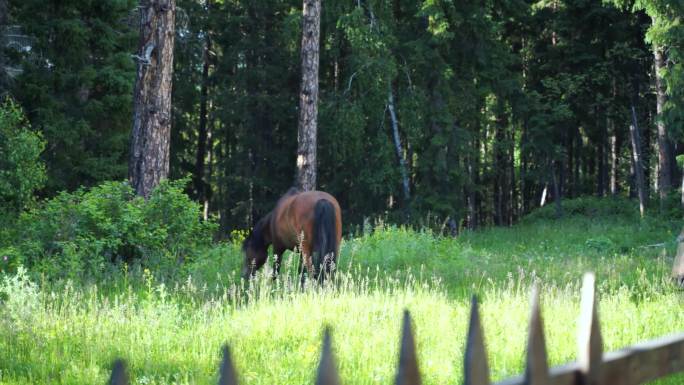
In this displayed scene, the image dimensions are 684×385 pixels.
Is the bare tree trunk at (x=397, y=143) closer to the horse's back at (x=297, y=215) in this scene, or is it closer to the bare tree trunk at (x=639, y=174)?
the bare tree trunk at (x=639, y=174)

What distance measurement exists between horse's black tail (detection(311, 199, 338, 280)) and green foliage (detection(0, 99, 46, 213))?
8362mm

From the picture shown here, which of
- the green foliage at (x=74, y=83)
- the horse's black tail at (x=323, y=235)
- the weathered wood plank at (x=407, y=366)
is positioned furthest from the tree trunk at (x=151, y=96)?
the weathered wood plank at (x=407, y=366)

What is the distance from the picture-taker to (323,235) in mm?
9430

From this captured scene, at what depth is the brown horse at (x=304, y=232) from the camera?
9445 mm

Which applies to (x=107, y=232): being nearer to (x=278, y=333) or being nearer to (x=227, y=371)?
(x=278, y=333)

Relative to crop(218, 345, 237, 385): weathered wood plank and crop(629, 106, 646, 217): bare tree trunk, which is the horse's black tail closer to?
crop(218, 345, 237, 385): weathered wood plank

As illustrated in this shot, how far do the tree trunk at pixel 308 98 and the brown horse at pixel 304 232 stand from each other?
17.9 feet

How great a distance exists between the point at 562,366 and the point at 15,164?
15318 millimetres

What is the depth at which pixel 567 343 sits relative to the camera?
6031mm

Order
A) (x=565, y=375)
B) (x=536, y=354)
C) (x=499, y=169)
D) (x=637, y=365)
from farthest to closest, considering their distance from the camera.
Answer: (x=499, y=169) < (x=637, y=365) < (x=565, y=375) < (x=536, y=354)

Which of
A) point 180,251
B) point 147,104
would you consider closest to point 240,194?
point 147,104

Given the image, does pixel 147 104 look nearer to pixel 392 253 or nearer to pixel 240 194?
pixel 392 253

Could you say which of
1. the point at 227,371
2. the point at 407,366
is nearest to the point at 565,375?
the point at 407,366

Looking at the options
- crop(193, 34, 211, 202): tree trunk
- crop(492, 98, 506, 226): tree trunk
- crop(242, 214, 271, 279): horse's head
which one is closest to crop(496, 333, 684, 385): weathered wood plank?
crop(242, 214, 271, 279): horse's head
